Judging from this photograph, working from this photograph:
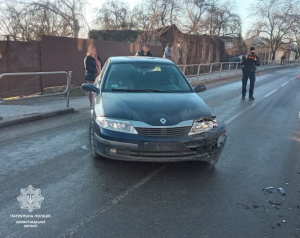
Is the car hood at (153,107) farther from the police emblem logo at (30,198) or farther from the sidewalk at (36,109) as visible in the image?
the sidewalk at (36,109)

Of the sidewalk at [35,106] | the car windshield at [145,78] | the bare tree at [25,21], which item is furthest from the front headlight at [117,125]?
the bare tree at [25,21]

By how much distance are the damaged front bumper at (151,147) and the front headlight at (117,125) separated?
0.19ft

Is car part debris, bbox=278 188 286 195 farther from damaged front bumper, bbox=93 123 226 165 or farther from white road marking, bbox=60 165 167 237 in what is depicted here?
white road marking, bbox=60 165 167 237

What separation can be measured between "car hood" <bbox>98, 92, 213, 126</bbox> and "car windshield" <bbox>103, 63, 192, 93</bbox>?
303 mm

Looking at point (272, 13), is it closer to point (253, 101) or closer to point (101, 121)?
point (253, 101)

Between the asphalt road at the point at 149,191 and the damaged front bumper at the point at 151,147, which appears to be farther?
the damaged front bumper at the point at 151,147

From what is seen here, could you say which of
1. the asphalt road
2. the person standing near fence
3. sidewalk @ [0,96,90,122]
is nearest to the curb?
sidewalk @ [0,96,90,122]

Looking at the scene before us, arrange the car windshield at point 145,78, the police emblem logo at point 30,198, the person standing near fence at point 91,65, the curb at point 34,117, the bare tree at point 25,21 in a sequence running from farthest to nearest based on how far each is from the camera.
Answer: the bare tree at point 25,21 < the person standing near fence at point 91,65 < the curb at point 34,117 < the car windshield at point 145,78 < the police emblem logo at point 30,198

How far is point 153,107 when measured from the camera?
13.4ft

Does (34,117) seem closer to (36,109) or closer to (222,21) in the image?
(36,109)

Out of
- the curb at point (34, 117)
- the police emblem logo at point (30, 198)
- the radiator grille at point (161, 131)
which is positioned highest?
the radiator grille at point (161, 131)

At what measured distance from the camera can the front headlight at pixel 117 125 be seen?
3762 millimetres

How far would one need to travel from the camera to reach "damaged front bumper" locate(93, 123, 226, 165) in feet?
12.1

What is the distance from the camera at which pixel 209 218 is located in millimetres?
3102
